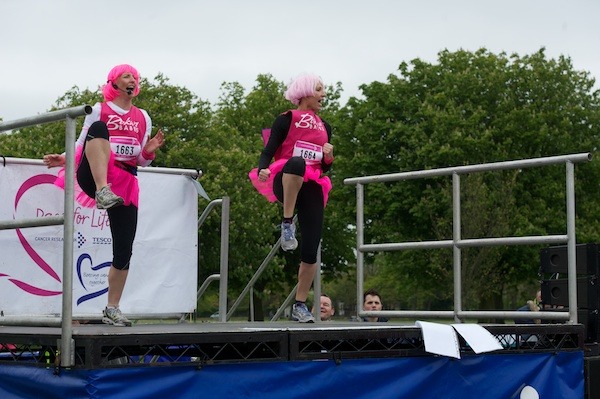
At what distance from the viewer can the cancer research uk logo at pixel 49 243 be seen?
8.41 meters

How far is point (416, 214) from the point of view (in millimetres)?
37562

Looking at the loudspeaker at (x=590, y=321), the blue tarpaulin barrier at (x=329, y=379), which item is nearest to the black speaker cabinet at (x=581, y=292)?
the loudspeaker at (x=590, y=321)

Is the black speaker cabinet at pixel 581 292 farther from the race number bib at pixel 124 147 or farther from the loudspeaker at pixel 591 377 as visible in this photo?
the race number bib at pixel 124 147

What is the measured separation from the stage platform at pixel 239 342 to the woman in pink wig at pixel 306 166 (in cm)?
85

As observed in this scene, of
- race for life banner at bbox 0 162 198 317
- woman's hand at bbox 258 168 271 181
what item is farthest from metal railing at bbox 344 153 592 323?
race for life banner at bbox 0 162 198 317

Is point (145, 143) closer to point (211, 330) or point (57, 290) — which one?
point (211, 330)

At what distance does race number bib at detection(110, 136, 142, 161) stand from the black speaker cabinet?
345cm

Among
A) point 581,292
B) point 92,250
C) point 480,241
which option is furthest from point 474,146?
point 480,241

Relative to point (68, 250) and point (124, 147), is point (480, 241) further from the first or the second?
point (68, 250)

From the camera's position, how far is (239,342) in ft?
18.1

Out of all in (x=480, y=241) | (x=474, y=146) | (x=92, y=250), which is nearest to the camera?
(x=480, y=241)

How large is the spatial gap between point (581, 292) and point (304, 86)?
2641 millimetres

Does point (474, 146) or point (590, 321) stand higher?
point (474, 146)

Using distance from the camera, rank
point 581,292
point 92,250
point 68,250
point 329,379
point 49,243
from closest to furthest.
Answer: point 68,250 < point 329,379 < point 581,292 < point 49,243 < point 92,250
